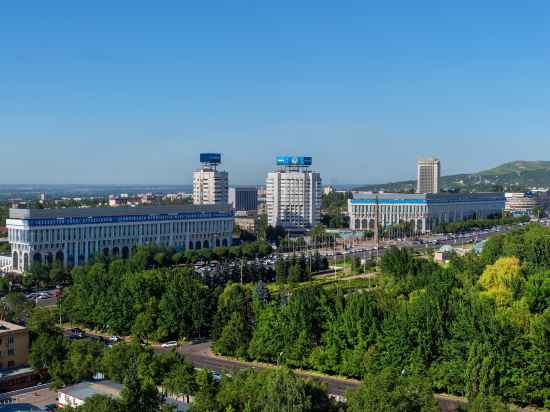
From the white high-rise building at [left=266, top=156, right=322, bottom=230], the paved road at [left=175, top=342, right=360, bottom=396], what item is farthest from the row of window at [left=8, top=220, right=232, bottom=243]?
the paved road at [left=175, top=342, right=360, bottom=396]

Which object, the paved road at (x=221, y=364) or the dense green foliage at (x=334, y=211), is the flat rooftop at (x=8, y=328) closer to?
the paved road at (x=221, y=364)

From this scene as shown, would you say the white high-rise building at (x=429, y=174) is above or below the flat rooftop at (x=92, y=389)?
above

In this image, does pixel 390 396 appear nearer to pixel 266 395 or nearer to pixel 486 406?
pixel 486 406

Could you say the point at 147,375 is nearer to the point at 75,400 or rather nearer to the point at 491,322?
the point at 75,400

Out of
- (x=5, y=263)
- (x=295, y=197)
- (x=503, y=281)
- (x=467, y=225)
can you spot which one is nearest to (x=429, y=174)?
(x=467, y=225)

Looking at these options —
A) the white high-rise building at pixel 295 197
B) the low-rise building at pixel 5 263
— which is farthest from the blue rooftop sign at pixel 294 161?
the low-rise building at pixel 5 263

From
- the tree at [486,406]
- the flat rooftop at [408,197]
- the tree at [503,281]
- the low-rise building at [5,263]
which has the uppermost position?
the flat rooftop at [408,197]
